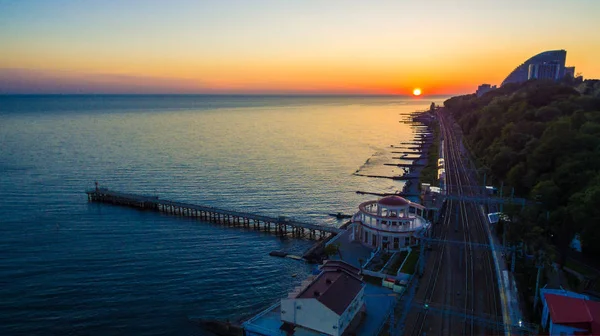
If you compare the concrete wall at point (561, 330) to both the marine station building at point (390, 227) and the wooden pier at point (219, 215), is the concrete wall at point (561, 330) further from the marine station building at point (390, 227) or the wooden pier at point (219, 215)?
the wooden pier at point (219, 215)

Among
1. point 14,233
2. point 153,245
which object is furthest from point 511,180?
point 14,233

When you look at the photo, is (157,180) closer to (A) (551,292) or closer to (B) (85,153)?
(B) (85,153)

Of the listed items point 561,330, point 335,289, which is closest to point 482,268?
point 561,330

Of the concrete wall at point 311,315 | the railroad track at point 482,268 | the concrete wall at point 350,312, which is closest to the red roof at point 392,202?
the railroad track at point 482,268

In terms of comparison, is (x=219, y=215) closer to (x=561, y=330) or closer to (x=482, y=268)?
(x=482, y=268)

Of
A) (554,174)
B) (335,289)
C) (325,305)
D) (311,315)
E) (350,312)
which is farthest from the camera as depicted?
(554,174)

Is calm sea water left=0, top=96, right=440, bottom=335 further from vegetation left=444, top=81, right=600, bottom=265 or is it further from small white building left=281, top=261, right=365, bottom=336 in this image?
vegetation left=444, top=81, right=600, bottom=265

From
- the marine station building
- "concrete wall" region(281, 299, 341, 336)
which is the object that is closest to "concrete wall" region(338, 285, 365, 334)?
"concrete wall" region(281, 299, 341, 336)
